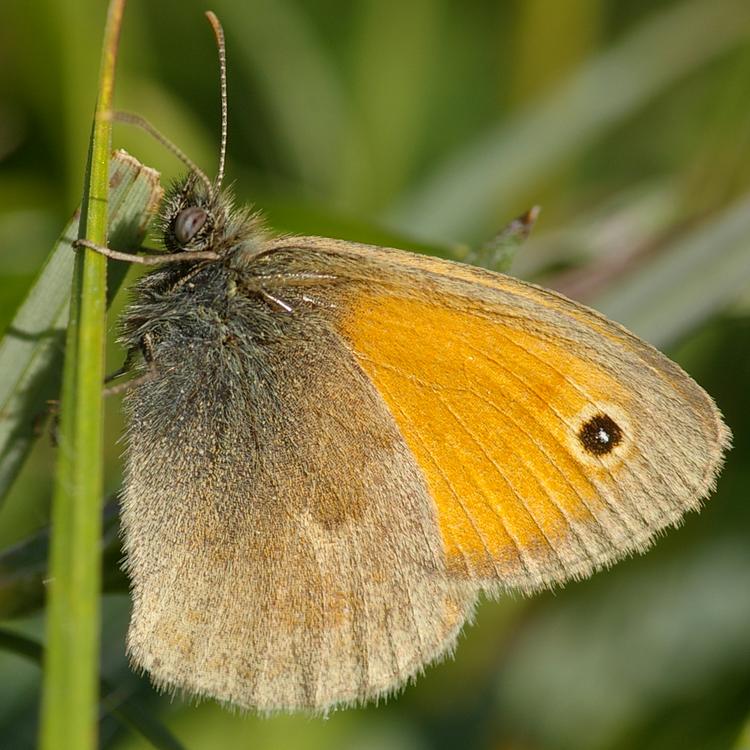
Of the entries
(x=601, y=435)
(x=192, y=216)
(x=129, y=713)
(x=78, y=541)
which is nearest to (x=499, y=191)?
(x=192, y=216)

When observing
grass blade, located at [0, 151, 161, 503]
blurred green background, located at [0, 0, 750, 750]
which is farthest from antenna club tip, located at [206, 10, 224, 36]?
blurred green background, located at [0, 0, 750, 750]

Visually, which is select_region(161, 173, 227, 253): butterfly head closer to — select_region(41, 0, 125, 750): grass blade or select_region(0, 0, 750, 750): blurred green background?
select_region(0, 0, 750, 750): blurred green background

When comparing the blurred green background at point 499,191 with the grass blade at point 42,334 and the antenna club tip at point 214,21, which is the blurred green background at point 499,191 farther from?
the antenna club tip at point 214,21

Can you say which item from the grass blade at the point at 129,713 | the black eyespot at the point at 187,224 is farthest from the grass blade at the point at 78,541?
the black eyespot at the point at 187,224

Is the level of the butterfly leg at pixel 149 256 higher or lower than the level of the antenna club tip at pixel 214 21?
lower

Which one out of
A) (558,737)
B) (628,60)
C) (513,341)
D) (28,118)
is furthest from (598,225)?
(28,118)

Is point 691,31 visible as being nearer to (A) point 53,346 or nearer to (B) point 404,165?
(B) point 404,165
